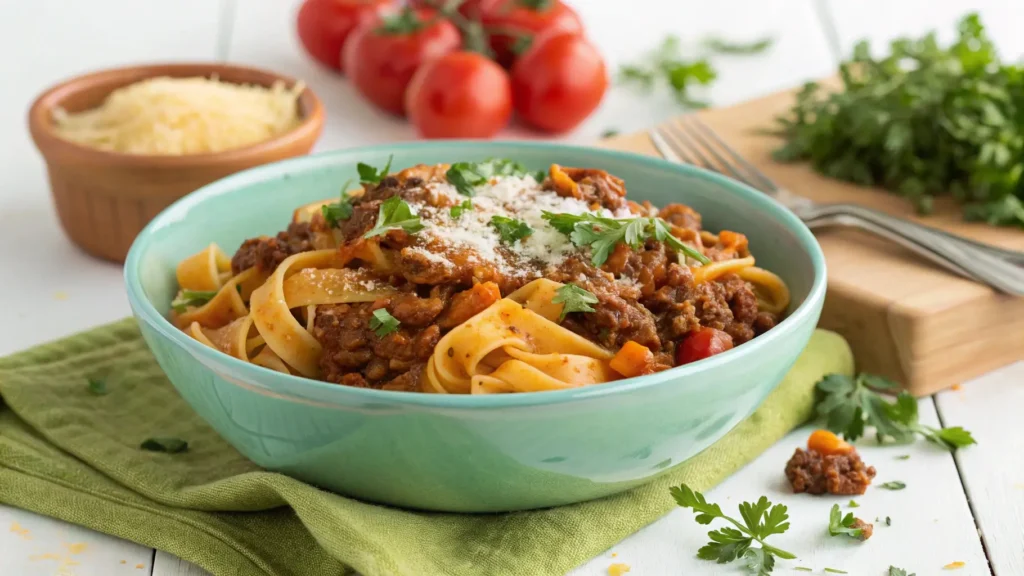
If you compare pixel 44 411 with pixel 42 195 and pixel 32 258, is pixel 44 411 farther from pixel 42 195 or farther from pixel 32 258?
pixel 42 195

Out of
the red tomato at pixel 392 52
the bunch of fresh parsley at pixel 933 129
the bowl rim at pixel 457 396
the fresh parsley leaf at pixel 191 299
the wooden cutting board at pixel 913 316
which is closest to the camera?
the bowl rim at pixel 457 396

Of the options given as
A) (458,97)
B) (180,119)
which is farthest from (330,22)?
(180,119)

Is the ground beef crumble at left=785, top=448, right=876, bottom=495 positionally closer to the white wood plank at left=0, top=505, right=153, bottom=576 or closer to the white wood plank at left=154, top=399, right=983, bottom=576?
the white wood plank at left=154, top=399, right=983, bottom=576

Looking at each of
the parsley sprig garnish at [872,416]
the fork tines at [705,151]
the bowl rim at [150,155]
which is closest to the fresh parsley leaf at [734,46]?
the fork tines at [705,151]

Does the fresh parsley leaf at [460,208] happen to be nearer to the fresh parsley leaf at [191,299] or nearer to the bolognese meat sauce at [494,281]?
the bolognese meat sauce at [494,281]

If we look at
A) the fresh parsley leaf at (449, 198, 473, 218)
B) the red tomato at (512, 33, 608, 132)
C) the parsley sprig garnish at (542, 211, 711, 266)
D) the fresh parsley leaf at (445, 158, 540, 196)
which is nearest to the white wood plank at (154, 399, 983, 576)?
the parsley sprig garnish at (542, 211, 711, 266)

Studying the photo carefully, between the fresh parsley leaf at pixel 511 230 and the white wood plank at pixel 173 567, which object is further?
the fresh parsley leaf at pixel 511 230

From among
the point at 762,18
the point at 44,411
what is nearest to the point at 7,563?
the point at 44,411
